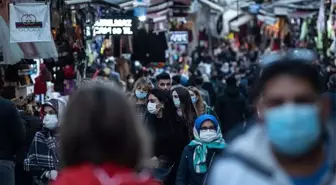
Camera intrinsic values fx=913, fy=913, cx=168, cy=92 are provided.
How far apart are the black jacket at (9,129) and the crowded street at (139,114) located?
0.01m

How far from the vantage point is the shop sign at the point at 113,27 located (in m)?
19.4

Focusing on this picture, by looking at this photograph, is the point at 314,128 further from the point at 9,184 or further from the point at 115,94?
the point at 9,184

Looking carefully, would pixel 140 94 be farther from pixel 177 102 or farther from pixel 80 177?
pixel 80 177

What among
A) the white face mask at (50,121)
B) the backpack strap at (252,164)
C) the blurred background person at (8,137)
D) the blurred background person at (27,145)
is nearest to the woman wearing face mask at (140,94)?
the blurred background person at (27,145)

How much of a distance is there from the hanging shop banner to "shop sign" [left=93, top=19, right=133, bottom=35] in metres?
5.70

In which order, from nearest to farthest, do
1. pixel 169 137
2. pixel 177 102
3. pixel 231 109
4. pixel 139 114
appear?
1. pixel 169 137
2. pixel 177 102
3. pixel 139 114
4. pixel 231 109

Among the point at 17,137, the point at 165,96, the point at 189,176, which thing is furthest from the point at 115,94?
the point at 165,96

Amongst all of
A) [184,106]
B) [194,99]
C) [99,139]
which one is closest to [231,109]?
[194,99]

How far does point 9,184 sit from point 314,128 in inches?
253

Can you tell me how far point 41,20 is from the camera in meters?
13.7

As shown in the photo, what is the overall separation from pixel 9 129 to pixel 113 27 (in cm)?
1055

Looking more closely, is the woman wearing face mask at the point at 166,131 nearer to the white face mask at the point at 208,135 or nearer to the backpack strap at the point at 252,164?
the white face mask at the point at 208,135

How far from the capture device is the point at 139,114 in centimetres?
1128

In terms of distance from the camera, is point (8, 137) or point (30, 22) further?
point (30, 22)
